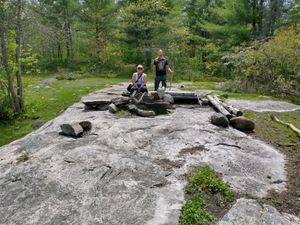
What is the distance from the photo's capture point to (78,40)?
21.2 metres

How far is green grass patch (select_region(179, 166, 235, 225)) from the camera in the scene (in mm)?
3098

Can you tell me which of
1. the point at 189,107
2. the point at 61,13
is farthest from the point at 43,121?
the point at 61,13

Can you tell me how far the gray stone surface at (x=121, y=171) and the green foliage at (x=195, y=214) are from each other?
0.27 ft

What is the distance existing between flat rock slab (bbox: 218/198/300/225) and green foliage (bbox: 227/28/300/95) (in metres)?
8.10

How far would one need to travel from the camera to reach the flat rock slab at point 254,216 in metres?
3.04

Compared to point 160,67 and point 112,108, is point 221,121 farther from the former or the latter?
point 160,67

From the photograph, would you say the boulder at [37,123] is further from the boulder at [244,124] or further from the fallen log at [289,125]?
the fallen log at [289,125]

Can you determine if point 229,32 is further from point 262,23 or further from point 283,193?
point 283,193

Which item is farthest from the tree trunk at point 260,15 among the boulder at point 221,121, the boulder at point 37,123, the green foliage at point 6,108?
the green foliage at point 6,108

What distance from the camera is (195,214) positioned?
310 centimetres

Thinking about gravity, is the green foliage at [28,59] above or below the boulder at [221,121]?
above

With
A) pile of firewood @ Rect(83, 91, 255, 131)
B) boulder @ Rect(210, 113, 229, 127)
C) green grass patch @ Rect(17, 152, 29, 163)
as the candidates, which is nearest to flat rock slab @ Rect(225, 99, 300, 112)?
pile of firewood @ Rect(83, 91, 255, 131)

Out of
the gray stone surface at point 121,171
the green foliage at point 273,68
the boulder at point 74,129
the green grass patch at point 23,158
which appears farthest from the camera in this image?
the green foliage at point 273,68

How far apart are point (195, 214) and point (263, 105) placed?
648 centimetres
